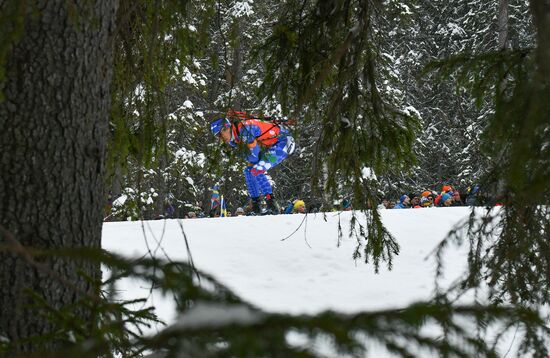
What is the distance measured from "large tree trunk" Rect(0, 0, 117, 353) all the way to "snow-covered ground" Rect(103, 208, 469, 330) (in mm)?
4717

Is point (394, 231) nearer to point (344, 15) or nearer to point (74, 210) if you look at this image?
point (344, 15)

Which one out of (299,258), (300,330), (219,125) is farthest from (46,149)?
(299,258)

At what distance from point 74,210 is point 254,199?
1210cm

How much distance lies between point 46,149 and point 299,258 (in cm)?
669

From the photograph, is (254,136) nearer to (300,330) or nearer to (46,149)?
(46,149)

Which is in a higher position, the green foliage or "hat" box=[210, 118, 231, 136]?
"hat" box=[210, 118, 231, 136]

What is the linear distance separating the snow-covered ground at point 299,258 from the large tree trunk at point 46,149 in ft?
15.5

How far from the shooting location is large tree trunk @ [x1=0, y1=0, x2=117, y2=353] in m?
2.18

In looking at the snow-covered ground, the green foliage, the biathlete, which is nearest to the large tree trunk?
the green foliage

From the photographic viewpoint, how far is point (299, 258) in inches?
344

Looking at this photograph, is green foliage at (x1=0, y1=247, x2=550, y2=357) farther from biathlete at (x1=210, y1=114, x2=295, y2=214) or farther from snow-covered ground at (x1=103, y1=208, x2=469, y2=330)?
snow-covered ground at (x1=103, y1=208, x2=469, y2=330)

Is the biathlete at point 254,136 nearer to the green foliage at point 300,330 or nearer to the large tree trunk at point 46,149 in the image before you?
the large tree trunk at point 46,149

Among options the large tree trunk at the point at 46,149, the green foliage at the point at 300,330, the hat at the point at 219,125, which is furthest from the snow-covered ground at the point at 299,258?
the green foliage at the point at 300,330

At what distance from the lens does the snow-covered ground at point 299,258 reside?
7566 mm
